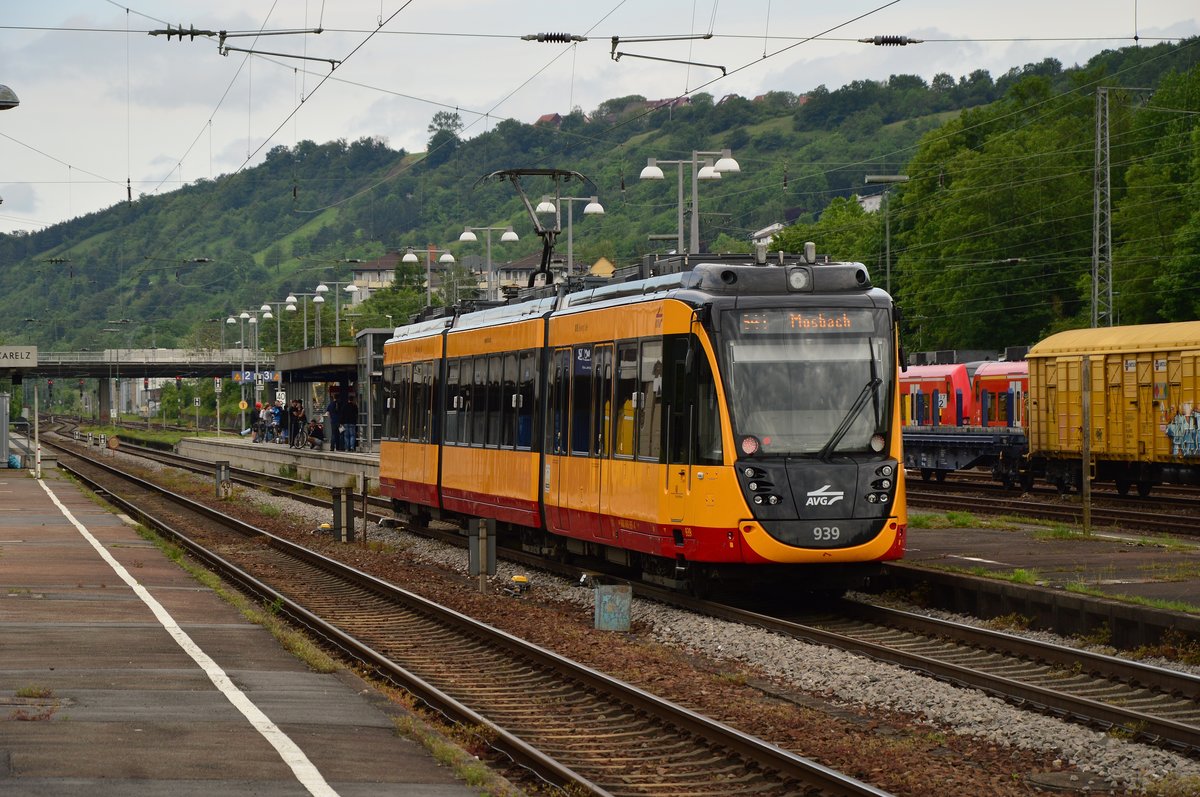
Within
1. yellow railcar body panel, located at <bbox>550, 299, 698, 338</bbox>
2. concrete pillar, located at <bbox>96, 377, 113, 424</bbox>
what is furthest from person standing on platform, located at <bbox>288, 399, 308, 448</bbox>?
concrete pillar, located at <bbox>96, 377, 113, 424</bbox>

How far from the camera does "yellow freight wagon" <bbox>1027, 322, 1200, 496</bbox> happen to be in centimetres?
3047

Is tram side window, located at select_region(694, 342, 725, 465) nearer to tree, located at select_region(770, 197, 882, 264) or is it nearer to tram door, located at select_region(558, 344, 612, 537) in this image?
tram door, located at select_region(558, 344, 612, 537)

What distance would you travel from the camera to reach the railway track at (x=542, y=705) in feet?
32.0

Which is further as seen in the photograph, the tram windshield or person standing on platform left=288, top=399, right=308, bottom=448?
person standing on platform left=288, top=399, right=308, bottom=448

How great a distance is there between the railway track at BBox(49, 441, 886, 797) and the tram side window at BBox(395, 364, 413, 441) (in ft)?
25.0

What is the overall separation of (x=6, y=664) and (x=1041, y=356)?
26.8 metres

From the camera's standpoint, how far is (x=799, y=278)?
17406 mm

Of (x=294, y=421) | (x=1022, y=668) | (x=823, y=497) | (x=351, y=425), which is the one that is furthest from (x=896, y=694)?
(x=294, y=421)

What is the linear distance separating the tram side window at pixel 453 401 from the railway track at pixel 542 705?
168 inches

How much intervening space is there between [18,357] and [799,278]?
2255 inches

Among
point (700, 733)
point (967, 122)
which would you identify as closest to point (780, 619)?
point (700, 733)

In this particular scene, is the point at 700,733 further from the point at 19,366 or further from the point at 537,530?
the point at 19,366

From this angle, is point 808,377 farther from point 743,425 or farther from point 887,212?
point 887,212

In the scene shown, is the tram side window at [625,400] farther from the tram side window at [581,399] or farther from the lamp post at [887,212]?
the lamp post at [887,212]
